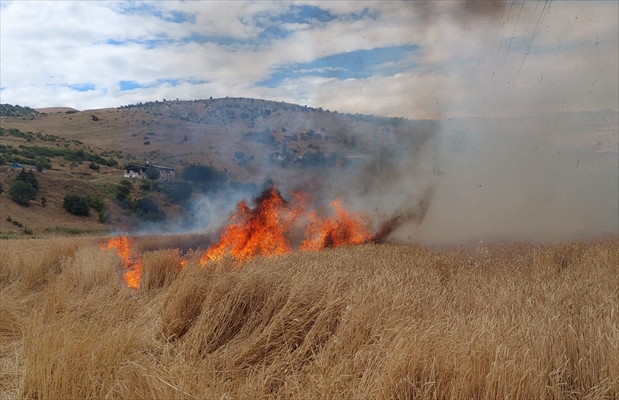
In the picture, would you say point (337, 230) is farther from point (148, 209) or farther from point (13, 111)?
point (13, 111)

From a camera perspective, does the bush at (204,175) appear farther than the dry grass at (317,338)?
Yes

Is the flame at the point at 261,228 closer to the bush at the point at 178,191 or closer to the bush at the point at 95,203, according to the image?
the bush at the point at 178,191

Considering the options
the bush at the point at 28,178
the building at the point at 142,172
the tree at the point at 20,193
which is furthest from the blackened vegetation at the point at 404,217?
the building at the point at 142,172

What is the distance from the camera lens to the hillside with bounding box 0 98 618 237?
2367 cm

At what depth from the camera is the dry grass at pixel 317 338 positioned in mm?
3607

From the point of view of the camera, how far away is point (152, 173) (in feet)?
187

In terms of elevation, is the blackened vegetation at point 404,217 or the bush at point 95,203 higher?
the blackened vegetation at point 404,217

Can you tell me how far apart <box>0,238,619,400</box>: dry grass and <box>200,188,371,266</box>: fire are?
245 inches

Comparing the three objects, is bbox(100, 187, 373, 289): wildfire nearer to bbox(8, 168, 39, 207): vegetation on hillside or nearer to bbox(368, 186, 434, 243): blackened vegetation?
bbox(368, 186, 434, 243): blackened vegetation

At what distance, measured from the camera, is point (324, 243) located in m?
16.7

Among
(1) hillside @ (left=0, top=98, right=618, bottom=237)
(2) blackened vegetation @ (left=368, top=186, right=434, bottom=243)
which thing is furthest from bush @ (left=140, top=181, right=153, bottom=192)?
(2) blackened vegetation @ (left=368, top=186, right=434, bottom=243)

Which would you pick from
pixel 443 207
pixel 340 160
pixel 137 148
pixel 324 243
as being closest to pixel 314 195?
pixel 324 243

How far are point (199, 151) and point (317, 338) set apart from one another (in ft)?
224

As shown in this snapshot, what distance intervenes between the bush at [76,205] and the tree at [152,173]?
36.6 ft
